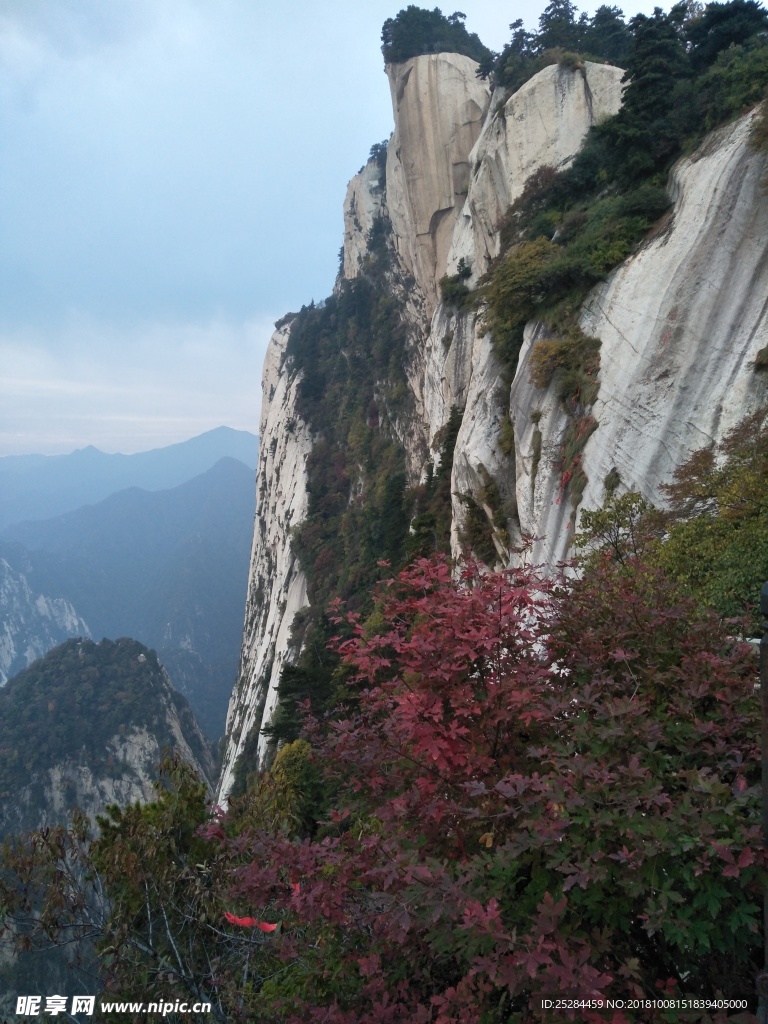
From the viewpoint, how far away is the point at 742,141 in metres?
10.5

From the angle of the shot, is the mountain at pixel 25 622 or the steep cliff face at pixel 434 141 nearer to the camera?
the steep cliff face at pixel 434 141

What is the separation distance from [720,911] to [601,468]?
966 cm

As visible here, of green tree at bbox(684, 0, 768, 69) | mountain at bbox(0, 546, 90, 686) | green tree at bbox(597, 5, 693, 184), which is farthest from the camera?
mountain at bbox(0, 546, 90, 686)

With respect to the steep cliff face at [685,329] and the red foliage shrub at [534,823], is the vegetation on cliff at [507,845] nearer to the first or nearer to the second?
the red foliage shrub at [534,823]

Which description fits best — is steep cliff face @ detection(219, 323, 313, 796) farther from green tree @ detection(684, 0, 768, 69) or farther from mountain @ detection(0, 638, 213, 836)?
green tree @ detection(684, 0, 768, 69)

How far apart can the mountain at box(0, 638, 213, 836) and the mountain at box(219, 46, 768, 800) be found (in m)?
15.7

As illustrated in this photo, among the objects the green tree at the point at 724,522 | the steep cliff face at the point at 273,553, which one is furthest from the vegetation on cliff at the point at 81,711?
the green tree at the point at 724,522

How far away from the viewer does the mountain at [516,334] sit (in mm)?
10375

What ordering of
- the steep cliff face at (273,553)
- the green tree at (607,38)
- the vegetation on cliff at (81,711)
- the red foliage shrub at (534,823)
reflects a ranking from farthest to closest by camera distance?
the vegetation on cliff at (81,711)
the steep cliff face at (273,553)
the green tree at (607,38)
the red foliage shrub at (534,823)

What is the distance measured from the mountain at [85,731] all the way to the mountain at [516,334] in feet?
51.6

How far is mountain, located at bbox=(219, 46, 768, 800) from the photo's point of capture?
408 inches

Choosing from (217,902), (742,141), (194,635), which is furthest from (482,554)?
(194,635)

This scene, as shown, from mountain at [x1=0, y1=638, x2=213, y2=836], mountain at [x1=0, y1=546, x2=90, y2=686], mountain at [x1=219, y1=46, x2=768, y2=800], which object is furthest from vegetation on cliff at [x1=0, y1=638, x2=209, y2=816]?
mountain at [x1=0, y1=546, x2=90, y2=686]

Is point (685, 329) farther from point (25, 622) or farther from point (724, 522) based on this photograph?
point (25, 622)
